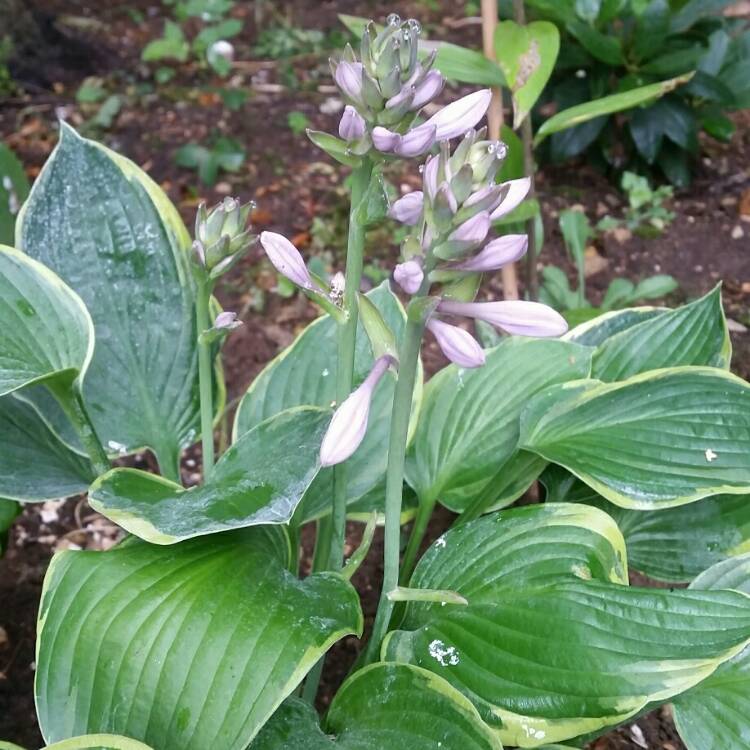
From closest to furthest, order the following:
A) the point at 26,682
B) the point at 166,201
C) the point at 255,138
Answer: the point at 166,201 < the point at 26,682 < the point at 255,138

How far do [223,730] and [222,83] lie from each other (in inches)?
97.2

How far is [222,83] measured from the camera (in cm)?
279

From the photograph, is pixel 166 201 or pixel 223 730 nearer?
pixel 223 730

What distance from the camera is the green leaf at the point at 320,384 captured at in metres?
1.17

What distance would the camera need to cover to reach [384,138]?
768 mm

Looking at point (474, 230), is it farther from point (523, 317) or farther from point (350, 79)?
point (350, 79)

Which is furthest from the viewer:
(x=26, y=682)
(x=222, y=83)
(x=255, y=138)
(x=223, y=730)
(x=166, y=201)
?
(x=222, y=83)

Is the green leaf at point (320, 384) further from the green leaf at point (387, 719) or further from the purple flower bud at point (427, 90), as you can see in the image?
the purple flower bud at point (427, 90)

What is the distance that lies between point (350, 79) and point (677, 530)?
80 cm

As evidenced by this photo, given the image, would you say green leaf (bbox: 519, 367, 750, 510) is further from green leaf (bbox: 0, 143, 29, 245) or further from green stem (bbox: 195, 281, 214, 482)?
green leaf (bbox: 0, 143, 29, 245)

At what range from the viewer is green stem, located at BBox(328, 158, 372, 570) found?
0.85 m

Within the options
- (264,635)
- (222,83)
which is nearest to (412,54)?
(264,635)

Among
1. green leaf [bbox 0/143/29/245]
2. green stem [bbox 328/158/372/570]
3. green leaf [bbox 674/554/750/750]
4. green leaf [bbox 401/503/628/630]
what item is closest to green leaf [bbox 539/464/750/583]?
green leaf [bbox 674/554/750/750]

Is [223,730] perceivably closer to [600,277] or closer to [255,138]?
[600,277]
